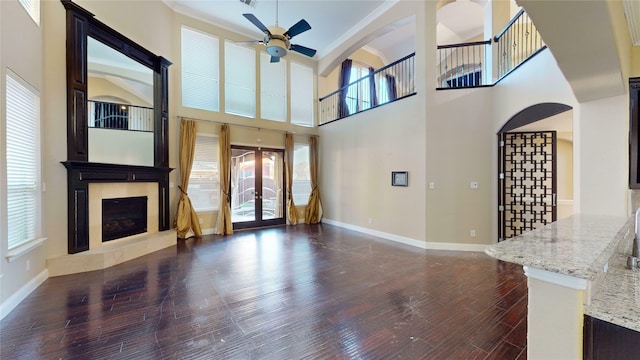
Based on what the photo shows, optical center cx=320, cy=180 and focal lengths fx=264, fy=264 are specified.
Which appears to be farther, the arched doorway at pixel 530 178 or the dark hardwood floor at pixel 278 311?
the arched doorway at pixel 530 178

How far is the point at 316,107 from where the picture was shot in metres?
8.65

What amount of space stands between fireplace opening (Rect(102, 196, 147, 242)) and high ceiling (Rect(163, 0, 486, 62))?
456 centimetres

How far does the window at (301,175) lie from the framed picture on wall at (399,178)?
10.2 ft

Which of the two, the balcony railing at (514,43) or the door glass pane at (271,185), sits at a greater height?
the balcony railing at (514,43)

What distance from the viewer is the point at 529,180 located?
5.22 m

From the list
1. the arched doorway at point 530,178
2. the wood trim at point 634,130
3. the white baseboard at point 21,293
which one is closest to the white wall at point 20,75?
the white baseboard at point 21,293

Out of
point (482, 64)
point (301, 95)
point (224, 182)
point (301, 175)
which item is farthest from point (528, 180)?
point (224, 182)

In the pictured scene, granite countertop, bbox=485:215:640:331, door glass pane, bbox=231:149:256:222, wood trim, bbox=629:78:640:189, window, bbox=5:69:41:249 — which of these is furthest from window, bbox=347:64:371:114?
granite countertop, bbox=485:215:640:331

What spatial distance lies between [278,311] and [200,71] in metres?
6.25

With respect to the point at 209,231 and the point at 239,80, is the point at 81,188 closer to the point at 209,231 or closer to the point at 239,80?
the point at 209,231

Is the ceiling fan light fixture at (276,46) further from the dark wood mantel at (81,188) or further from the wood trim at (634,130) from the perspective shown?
the wood trim at (634,130)

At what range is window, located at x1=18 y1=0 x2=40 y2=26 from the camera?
3.31m

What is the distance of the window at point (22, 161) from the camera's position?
2.95 meters

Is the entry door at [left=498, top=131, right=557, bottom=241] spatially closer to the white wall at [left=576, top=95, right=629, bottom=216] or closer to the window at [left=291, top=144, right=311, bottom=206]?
the white wall at [left=576, top=95, right=629, bottom=216]
